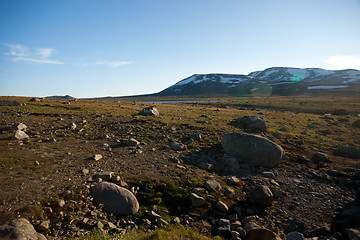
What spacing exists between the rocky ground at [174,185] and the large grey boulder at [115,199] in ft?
0.33

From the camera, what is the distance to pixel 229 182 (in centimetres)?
1065

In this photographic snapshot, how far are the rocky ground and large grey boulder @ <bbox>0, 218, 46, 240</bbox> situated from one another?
153 millimetres

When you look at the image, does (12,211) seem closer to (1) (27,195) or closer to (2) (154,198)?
(1) (27,195)

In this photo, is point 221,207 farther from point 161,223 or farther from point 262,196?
point 161,223

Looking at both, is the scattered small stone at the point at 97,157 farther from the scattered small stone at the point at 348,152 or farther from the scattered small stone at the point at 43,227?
the scattered small stone at the point at 348,152

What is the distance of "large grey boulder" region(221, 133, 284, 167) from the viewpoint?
13.2 metres

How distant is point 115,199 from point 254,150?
10495 millimetres

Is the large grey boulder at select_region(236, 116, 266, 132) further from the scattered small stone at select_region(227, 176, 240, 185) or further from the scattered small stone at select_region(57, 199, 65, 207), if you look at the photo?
the scattered small stone at select_region(57, 199, 65, 207)

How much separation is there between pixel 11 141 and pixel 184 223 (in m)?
14.1

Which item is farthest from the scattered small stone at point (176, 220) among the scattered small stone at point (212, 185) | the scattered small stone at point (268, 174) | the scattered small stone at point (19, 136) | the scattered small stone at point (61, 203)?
the scattered small stone at point (19, 136)

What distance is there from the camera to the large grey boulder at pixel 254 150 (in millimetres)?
13227

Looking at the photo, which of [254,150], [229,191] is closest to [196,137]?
[254,150]

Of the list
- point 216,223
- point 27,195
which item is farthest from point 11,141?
point 216,223

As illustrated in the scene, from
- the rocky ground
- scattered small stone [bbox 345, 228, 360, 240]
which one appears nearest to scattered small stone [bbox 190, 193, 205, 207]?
the rocky ground
